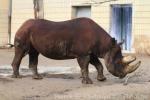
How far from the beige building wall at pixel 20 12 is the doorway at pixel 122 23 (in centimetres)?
554

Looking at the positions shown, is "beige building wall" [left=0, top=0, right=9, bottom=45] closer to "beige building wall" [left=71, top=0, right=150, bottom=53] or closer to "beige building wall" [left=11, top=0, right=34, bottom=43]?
"beige building wall" [left=11, top=0, right=34, bottom=43]

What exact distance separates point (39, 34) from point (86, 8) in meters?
14.0

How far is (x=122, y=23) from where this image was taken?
2670cm

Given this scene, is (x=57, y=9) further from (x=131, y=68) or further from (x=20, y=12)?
(x=131, y=68)

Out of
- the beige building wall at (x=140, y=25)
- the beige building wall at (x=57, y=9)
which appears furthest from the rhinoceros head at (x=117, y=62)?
the beige building wall at (x=57, y=9)

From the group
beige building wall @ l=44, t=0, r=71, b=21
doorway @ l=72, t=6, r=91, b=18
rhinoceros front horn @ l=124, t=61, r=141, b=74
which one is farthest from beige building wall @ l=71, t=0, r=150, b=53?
rhinoceros front horn @ l=124, t=61, r=141, b=74

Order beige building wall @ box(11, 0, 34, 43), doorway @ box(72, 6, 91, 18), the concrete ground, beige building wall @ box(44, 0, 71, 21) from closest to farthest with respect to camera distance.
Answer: the concrete ground, doorway @ box(72, 6, 91, 18), beige building wall @ box(44, 0, 71, 21), beige building wall @ box(11, 0, 34, 43)

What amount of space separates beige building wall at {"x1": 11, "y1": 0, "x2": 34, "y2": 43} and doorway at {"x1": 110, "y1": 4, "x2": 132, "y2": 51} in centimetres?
554

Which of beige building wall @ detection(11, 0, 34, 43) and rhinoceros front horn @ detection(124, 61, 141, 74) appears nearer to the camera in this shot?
rhinoceros front horn @ detection(124, 61, 141, 74)

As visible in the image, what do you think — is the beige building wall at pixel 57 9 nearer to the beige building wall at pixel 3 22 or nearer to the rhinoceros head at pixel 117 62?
the beige building wall at pixel 3 22

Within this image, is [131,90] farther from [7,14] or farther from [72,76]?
[7,14]

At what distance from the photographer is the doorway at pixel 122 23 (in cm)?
2619

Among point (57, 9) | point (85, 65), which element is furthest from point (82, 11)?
point (85, 65)

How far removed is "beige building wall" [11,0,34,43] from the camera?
30281 millimetres
